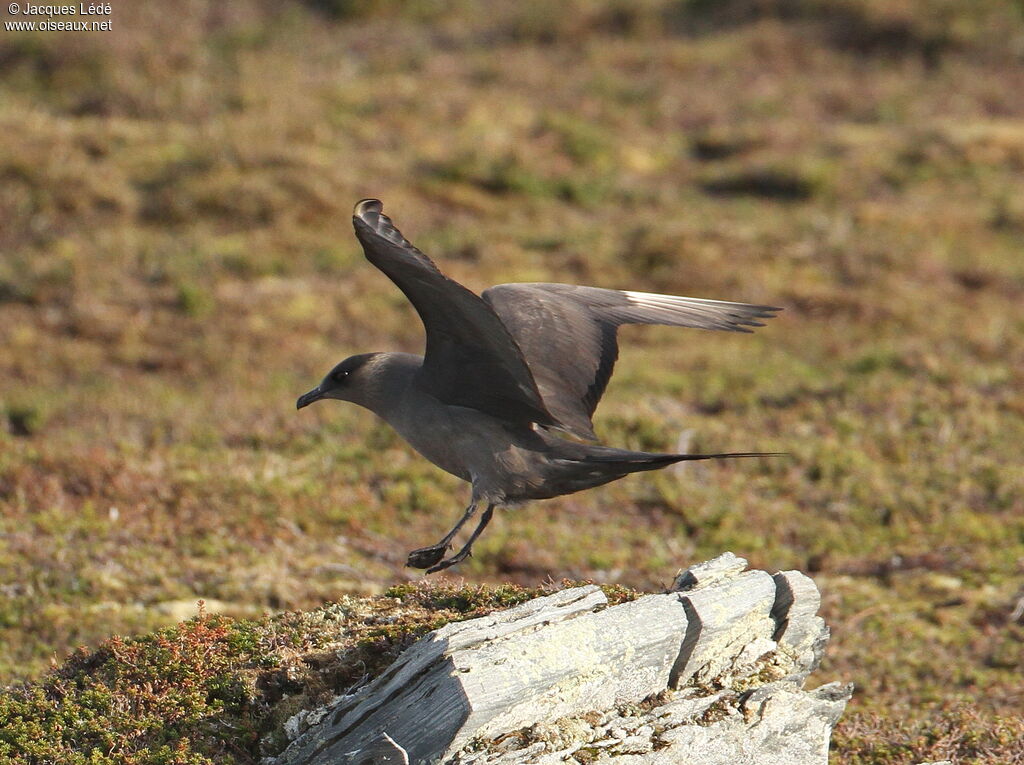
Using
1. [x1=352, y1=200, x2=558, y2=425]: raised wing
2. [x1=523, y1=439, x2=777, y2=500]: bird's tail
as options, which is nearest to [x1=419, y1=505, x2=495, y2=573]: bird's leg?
[x1=523, y1=439, x2=777, y2=500]: bird's tail

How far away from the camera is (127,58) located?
2020cm

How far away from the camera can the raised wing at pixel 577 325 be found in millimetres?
6527

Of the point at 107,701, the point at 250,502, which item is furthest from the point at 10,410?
the point at 107,701

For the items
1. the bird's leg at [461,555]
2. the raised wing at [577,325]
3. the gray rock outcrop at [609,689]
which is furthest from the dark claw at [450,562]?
the raised wing at [577,325]

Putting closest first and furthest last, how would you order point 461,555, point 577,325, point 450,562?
point 450,562 → point 461,555 → point 577,325

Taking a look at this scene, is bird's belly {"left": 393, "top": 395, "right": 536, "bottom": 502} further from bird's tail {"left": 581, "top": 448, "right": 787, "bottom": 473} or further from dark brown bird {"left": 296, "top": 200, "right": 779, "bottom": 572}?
bird's tail {"left": 581, "top": 448, "right": 787, "bottom": 473}

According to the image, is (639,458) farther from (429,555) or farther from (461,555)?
(429,555)

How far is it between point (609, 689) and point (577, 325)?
238 centimetres

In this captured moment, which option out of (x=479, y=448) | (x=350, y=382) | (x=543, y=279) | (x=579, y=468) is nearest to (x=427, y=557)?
(x=479, y=448)

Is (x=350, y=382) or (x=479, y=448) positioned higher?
(x=350, y=382)

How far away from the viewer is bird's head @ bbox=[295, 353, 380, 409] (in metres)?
6.59

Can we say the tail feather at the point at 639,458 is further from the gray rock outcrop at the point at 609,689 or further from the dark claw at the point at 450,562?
the dark claw at the point at 450,562

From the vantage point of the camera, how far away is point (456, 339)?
Answer: 6043 millimetres

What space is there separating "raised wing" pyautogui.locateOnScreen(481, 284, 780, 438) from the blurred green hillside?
220 centimetres
